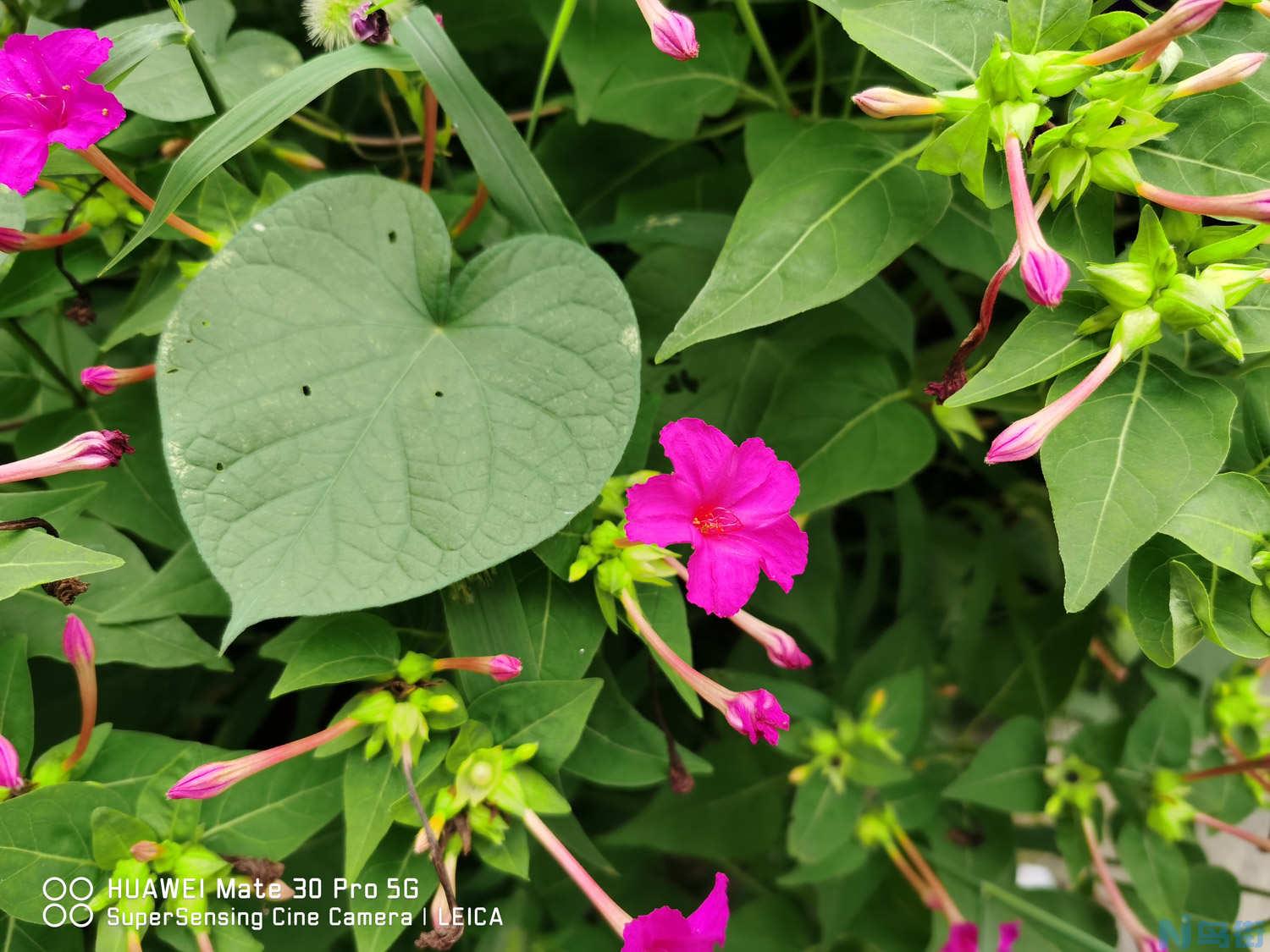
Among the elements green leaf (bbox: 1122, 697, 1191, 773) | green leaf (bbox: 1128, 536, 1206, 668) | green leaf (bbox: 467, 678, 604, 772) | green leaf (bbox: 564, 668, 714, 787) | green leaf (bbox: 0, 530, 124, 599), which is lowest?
green leaf (bbox: 1122, 697, 1191, 773)

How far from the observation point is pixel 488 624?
2.11ft

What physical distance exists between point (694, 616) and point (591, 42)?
1.94ft

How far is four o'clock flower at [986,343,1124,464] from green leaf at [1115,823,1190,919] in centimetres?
55

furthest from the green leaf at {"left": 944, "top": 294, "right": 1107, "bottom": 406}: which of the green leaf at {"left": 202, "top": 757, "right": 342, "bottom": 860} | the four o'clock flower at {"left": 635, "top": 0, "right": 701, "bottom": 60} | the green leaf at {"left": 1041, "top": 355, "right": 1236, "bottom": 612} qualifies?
the green leaf at {"left": 202, "top": 757, "right": 342, "bottom": 860}

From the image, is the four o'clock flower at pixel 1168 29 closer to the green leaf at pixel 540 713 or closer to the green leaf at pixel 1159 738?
the green leaf at pixel 540 713

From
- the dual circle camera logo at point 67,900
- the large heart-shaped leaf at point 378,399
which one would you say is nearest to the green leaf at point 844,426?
the large heart-shaped leaf at point 378,399

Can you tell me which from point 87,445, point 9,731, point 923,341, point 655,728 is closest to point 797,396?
point 655,728

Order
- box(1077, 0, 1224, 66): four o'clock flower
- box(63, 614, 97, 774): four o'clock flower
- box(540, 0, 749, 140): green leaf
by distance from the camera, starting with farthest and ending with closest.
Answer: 1. box(540, 0, 749, 140): green leaf
2. box(63, 614, 97, 774): four o'clock flower
3. box(1077, 0, 1224, 66): four o'clock flower

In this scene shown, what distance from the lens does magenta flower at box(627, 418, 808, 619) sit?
569 mm

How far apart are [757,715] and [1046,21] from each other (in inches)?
18.5

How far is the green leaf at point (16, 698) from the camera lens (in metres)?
0.63

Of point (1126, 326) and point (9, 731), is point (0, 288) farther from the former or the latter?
point (1126, 326)

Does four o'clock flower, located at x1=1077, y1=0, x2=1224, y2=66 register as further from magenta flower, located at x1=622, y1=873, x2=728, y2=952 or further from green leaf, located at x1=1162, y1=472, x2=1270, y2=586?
magenta flower, located at x1=622, y1=873, x2=728, y2=952

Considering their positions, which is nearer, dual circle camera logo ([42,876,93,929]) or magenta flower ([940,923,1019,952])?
dual circle camera logo ([42,876,93,929])
